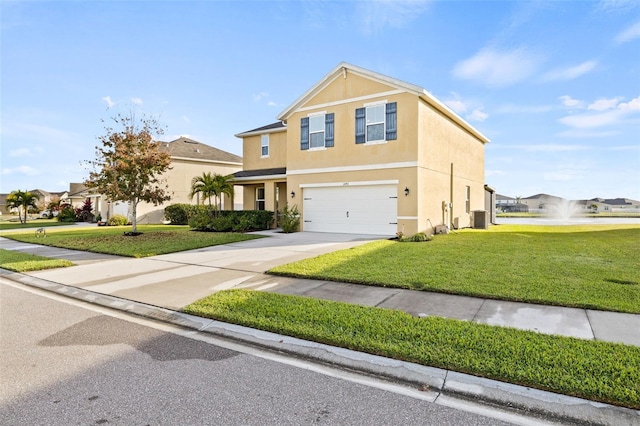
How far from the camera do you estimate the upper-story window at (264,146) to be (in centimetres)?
2212

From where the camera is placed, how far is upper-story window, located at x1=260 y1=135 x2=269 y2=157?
2212cm

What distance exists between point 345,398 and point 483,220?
2000 cm

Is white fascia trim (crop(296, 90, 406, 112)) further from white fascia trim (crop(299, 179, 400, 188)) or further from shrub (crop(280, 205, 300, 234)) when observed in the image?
shrub (crop(280, 205, 300, 234))

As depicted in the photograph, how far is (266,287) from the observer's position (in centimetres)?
670

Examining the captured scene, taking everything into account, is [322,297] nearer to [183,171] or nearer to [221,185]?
[221,185]

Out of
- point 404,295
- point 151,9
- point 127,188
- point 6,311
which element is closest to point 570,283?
point 404,295

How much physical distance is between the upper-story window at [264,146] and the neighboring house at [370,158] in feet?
9.18

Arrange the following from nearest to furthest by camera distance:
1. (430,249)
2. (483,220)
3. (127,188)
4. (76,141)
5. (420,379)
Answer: (420,379)
(430,249)
(127,188)
(76,141)
(483,220)

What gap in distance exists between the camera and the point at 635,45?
1397 cm

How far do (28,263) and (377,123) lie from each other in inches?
529

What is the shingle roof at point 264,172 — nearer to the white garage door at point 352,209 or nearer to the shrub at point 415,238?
the white garage door at point 352,209

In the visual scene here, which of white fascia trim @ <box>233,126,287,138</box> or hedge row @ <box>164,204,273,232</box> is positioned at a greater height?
white fascia trim @ <box>233,126,287,138</box>

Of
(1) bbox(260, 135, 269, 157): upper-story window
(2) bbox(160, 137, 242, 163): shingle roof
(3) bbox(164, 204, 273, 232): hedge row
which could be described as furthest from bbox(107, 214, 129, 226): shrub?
(1) bbox(260, 135, 269, 157): upper-story window

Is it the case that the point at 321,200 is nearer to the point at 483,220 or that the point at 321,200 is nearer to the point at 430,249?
the point at 430,249
